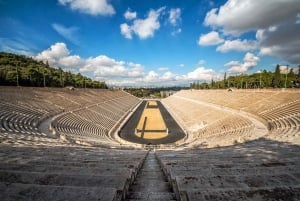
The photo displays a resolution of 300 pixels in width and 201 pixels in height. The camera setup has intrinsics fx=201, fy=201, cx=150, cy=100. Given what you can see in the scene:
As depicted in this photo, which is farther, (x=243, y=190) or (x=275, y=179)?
(x=275, y=179)

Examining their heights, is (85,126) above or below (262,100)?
below

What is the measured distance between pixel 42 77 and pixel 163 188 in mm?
63812

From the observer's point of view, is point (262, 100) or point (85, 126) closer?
point (85, 126)

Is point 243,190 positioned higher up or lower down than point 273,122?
higher up

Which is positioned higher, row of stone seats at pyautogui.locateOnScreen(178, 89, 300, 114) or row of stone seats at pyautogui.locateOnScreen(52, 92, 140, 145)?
row of stone seats at pyautogui.locateOnScreen(178, 89, 300, 114)

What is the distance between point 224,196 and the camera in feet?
7.55

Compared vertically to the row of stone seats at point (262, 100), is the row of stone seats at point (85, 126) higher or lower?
lower

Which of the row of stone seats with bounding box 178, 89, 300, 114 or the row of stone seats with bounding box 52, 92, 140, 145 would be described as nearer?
the row of stone seats with bounding box 52, 92, 140, 145

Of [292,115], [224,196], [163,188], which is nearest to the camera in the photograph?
[224,196]

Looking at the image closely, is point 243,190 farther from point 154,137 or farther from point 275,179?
point 154,137

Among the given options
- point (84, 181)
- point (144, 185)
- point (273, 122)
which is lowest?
point (273, 122)

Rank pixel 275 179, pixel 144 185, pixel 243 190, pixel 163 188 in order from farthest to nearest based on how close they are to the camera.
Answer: pixel 144 185
pixel 163 188
pixel 275 179
pixel 243 190

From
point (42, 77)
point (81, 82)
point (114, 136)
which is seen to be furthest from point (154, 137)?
point (81, 82)

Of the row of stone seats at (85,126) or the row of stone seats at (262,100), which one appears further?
the row of stone seats at (262,100)
